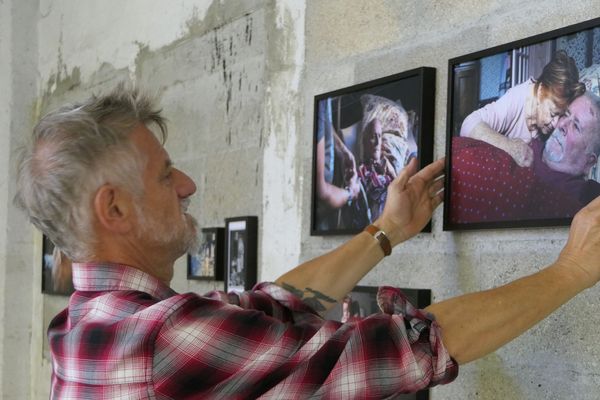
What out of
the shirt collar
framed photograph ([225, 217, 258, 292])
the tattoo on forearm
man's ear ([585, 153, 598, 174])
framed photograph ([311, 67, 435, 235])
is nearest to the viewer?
the shirt collar

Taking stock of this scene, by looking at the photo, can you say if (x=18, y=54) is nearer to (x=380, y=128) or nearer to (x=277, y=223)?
(x=277, y=223)

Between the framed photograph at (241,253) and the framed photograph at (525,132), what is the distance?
1020 mm

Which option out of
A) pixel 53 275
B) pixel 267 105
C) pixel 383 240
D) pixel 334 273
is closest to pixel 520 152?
pixel 383 240

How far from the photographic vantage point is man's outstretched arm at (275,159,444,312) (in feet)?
7.52

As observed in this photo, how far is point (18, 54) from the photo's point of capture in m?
5.23

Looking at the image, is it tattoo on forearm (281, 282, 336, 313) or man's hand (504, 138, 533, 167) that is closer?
man's hand (504, 138, 533, 167)

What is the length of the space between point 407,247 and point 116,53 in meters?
2.22

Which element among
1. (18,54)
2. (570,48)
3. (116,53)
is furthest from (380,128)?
(18,54)

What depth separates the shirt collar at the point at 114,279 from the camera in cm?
176

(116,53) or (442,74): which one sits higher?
(116,53)

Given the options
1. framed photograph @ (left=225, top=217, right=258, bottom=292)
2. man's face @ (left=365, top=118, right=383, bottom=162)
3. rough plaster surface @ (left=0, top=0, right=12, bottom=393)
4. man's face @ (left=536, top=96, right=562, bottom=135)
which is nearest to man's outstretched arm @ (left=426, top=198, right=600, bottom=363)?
man's face @ (left=536, top=96, right=562, bottom=135)

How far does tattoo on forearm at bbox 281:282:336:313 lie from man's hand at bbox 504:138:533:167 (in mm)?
553

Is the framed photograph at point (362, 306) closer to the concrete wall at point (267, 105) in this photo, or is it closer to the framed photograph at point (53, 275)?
the concrete wall at point (267, 105)

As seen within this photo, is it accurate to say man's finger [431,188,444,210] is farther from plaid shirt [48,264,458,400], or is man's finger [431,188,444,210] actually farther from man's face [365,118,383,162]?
plaid shirt [48,264,458,400]
